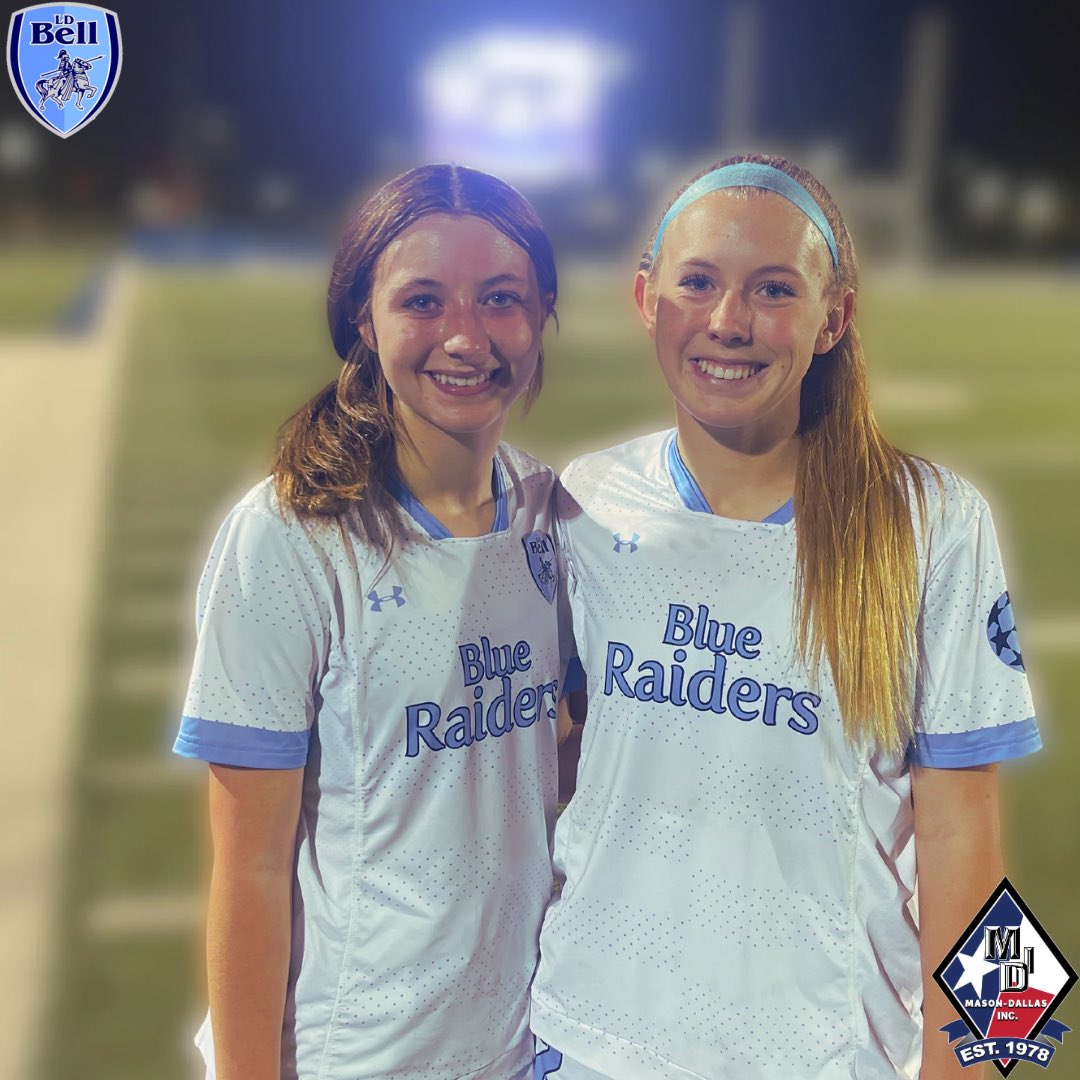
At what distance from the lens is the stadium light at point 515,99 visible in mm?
2711

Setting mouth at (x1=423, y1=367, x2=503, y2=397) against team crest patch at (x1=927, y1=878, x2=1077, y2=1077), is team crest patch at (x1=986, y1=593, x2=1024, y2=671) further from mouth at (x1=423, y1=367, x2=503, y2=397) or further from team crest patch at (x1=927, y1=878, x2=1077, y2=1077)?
mouth at (x1=423, y1=367, x2=503, y2=397)

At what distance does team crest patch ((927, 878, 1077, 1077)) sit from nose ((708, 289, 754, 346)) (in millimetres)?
663

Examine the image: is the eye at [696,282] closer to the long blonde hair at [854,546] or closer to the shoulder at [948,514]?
the long blonde hair at [854,546]

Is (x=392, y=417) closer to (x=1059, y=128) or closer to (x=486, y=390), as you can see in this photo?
(x=486, y=390)

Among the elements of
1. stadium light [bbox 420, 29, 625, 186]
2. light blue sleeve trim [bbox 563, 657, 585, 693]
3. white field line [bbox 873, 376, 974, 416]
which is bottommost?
light blue sleeve trim [bbox 563, 657, 585, 693]

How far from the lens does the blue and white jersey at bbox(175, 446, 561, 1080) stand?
55.2 inches

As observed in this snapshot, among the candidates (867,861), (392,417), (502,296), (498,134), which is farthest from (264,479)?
(498,134)

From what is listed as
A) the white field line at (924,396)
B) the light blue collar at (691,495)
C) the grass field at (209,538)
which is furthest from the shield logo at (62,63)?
the white field line at (924,396)

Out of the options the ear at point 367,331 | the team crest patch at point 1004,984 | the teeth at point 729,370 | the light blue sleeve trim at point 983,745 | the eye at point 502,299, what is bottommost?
the team crest patch at point 1004,984

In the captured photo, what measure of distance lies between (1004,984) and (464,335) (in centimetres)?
98

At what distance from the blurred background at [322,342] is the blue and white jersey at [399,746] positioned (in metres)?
0.43


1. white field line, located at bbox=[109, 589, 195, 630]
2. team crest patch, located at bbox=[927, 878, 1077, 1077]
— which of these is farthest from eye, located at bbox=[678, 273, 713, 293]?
white field line, located at bbox=[109, 589, 195, 630]

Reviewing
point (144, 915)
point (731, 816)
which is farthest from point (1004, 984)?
point (144, 915)

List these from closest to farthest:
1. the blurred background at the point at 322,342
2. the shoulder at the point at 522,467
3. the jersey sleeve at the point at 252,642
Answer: the jersey sleeve at the point at 252,642 → the shoulder at the point at 522,467 → the blurred background at the point at 322,342
